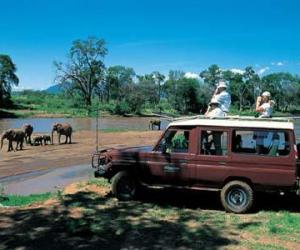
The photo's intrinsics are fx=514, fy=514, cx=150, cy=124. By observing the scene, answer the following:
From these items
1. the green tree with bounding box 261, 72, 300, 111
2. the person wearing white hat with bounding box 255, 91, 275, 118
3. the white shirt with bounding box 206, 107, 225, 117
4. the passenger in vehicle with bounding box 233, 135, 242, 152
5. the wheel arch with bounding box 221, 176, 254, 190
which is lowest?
the wheel arch with bounding box 221, 176, 254, 190

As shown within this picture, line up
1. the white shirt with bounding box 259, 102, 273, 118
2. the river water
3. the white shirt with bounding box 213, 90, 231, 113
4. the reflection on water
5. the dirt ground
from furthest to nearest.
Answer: the reflection on water, the river water, the dirt ground, the white shirt with bounding box 259, 102, 273, 118, the white shirt with bounding box 213, 90, 231, 113

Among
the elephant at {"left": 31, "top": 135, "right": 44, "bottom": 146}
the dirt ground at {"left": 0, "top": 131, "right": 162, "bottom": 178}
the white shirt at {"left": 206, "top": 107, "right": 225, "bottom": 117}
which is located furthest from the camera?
the elephant at {"left": 31, "top": 135, "right": 44, "bottom": 146}

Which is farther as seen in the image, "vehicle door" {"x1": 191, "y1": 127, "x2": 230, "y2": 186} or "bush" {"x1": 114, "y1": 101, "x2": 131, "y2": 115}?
"bush" {"x1": 114, "y1": 101, "x2": 131, "y2": 115}

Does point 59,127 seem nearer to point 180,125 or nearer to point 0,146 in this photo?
point 0,146

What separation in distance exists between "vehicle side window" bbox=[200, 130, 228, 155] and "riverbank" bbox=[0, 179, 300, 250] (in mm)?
1251

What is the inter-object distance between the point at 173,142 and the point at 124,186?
4.85 ft

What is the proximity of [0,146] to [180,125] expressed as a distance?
19605 mm

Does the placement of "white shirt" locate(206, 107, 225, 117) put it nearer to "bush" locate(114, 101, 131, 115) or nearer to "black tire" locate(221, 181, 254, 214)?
"black tire" locate(221, 181, 254, 214)

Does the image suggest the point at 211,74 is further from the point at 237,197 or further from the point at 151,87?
the point at 237,197

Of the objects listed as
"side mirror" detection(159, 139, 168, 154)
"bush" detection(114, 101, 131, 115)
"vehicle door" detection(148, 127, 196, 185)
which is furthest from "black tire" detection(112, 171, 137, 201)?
"bush" detection(114, 101, 131, 115)

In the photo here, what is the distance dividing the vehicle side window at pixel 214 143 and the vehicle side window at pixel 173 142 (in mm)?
366

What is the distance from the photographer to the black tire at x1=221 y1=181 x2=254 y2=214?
10695 millimetres

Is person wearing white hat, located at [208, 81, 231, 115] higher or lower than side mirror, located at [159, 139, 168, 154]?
higher

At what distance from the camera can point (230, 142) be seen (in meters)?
10.9
